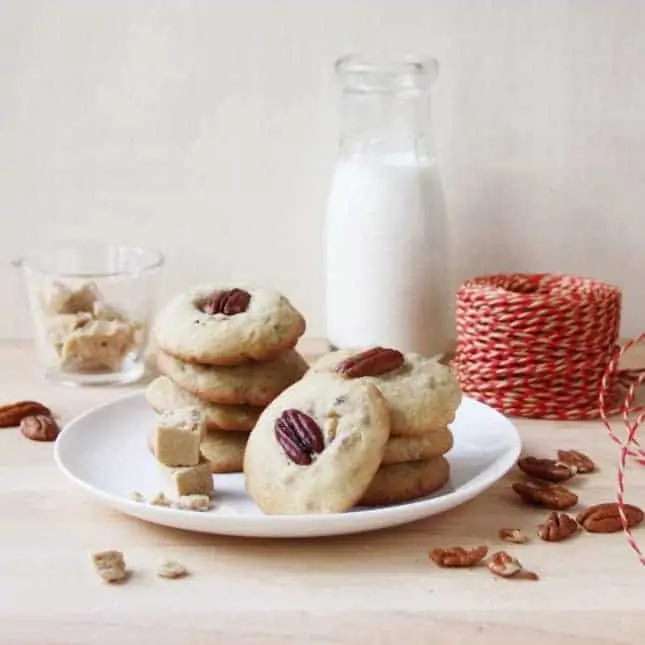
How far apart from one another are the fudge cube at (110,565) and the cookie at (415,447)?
0.78 ft

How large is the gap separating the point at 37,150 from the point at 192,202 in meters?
0.21

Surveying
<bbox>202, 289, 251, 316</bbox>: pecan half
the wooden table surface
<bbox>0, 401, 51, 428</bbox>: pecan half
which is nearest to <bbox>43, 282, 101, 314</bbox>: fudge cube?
<bbox>0, 401, 51, 428</bbox>: pecan half

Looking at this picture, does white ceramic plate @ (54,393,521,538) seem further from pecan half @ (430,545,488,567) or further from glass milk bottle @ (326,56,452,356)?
glass milk bottle @ (326,56,452,356)

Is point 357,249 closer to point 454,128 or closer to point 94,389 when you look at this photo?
point 454,128

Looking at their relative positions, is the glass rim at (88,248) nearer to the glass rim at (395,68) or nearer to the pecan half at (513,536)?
the glass rim at (395,68)

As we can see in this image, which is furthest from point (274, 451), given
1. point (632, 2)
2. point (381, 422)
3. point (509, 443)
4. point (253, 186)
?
point (632, 2)

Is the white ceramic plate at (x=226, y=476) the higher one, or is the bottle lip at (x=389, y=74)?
the bottle lip at (x=389, y=74)

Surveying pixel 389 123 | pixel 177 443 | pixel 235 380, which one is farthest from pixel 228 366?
pixel 389 123

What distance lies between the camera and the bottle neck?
1472mm

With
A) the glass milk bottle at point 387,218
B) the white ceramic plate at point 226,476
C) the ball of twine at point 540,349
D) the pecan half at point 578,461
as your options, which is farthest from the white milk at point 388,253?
the pecan half at point 578,461

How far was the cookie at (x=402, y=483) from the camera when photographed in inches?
40.2

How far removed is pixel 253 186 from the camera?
63.3 inches

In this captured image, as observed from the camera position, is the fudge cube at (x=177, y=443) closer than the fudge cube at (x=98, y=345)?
Yes

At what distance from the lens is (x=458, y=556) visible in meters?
0.93
